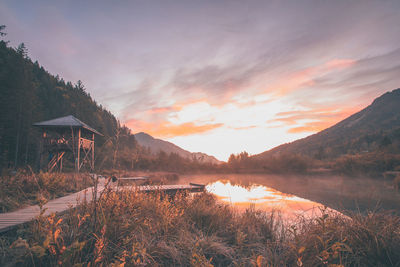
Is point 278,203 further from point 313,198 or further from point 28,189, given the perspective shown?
point 28,189

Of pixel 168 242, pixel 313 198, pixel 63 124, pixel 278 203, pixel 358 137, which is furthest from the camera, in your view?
pixel 358 137

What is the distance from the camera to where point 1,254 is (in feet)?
7.09

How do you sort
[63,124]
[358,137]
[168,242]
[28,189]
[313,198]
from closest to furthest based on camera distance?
1. [168,242]
2. [28,189]
3. [313,198]
4. [63,124]
5. [358,137]

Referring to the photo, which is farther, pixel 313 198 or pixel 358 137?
pixel 358 137

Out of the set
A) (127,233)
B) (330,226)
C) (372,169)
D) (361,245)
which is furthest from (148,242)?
(372,169)

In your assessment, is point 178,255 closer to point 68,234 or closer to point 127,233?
point 127,233

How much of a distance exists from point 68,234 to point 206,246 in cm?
190

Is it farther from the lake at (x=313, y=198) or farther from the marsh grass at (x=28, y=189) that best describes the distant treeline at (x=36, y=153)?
the lake at (x=313, y=198)

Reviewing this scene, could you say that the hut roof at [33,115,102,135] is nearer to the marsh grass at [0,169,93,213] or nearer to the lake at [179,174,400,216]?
the marsh grass at [0,169,93,213]

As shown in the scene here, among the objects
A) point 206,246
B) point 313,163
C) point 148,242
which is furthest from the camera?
point 313,163

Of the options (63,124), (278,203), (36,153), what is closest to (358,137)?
(278,203)

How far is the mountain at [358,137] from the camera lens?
33781 mm

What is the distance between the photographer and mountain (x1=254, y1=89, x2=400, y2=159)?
33781 millimetres

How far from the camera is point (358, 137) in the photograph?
148ft
